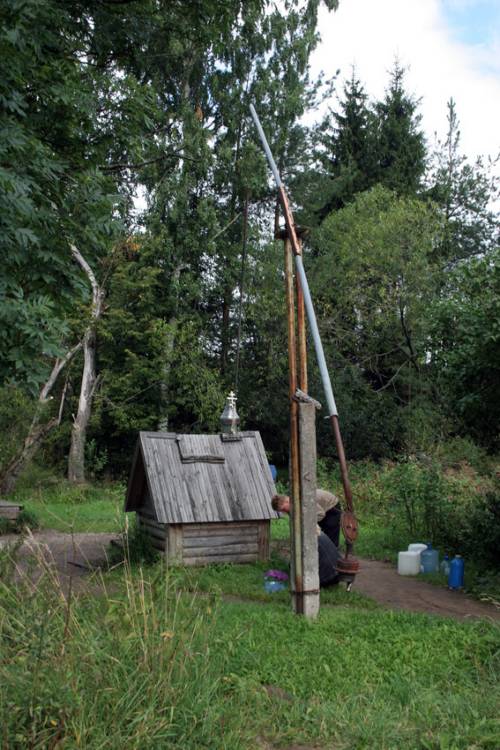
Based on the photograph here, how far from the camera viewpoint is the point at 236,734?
411cm

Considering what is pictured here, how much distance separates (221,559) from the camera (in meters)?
9.92

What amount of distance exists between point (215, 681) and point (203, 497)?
5572mm

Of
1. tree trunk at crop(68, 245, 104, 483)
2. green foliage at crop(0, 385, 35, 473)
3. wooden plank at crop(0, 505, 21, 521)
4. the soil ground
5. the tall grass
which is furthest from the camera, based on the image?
tree trunk at crop(68, 245, 104, 483)

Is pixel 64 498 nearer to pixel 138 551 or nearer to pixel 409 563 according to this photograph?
pixel 138 551

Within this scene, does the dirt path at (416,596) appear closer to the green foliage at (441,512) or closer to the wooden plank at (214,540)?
the green foliage at (441,512)

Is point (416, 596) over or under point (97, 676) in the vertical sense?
under

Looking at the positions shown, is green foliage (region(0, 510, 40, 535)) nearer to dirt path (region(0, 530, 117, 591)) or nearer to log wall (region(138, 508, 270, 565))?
dirt path (region(0, 530, 117, 591))

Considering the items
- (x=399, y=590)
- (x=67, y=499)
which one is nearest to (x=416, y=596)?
(x=399, y=590)

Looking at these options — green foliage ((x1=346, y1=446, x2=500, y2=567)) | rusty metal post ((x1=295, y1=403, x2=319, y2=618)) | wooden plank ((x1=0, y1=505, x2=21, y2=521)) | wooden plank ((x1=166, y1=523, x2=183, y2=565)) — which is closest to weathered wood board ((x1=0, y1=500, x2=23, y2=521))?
wooden plank ((x1=0, y1=505, x2=21, y2=521))

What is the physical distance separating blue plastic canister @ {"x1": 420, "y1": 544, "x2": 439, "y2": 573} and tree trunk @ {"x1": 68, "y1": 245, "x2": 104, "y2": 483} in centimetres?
1268

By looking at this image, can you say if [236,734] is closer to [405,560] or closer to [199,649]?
[199,649]

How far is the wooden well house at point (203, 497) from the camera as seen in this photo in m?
9.70

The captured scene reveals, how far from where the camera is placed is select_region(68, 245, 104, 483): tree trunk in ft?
68.7

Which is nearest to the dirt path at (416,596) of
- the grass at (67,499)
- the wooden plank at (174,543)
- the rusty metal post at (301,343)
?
the wooden plank at (174,543)
